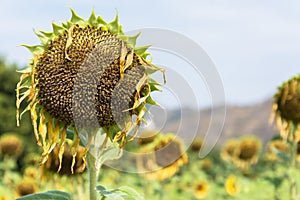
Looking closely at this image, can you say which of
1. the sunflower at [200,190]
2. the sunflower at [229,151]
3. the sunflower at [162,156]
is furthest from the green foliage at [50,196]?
the sunflower at [229,151]

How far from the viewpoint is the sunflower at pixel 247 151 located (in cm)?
963

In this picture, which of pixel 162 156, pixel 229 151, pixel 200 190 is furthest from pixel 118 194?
pixel 229 151

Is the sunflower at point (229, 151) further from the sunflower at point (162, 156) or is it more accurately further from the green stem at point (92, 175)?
the green stem at point (92, 175)

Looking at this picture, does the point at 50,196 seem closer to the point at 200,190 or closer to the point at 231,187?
the point at 231,187

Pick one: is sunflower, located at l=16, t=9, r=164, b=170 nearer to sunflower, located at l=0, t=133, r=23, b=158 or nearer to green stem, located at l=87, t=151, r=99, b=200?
green stem, located at l=87, t=151, r=99, b=200

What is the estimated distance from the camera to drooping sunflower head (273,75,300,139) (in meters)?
5.03

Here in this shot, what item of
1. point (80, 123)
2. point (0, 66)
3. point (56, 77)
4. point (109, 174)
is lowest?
point (109, 174)

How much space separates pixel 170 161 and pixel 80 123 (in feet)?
15.6

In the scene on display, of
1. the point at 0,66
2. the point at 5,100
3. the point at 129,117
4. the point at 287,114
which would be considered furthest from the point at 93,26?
the point at 0,66

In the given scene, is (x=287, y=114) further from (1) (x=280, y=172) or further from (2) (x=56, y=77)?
(2) (x=56, y=77)

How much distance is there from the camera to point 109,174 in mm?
10312

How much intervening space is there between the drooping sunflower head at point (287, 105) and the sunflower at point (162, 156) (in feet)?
3.55

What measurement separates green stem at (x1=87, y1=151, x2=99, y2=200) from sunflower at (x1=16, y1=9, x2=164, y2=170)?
0.13m

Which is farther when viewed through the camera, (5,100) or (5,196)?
(5,100)
